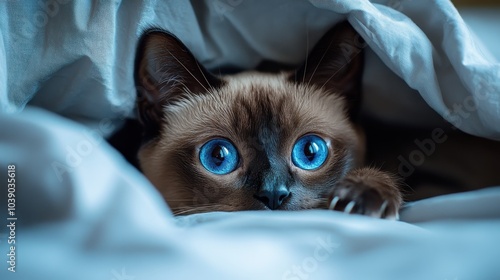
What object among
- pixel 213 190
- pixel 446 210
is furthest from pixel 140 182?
pixel 446 210

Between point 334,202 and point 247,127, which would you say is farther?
point 247,127

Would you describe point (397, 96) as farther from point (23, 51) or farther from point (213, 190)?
point (23, 51)

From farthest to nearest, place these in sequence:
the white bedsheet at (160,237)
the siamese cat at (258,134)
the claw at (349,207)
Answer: the siamese cat at (258,134) < the claw at (349,207) < the white bedsheet at (160,237)

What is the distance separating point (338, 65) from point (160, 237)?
724 mm

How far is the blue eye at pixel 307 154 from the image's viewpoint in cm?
104

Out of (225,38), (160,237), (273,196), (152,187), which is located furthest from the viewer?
(225,38)

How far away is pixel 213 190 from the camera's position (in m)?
1.02

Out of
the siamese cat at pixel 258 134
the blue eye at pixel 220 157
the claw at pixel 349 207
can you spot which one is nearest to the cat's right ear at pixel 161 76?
the siamese cat at pixel 258 134

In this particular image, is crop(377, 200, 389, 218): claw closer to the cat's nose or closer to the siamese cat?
the siamese cat

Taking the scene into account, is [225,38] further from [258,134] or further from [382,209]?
[382,209]

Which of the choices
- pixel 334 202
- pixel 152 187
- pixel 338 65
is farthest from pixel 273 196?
pixel 338 65

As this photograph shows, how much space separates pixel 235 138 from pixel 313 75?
30 centimetres

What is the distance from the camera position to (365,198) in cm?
85

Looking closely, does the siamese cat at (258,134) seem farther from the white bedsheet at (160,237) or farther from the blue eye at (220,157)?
the white bedsheet at (160,237)
